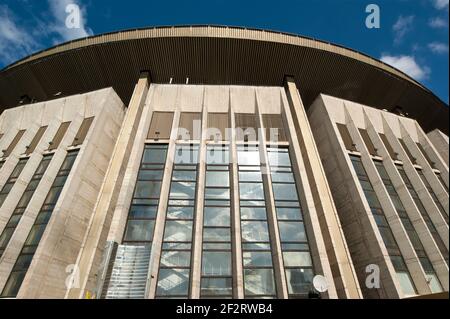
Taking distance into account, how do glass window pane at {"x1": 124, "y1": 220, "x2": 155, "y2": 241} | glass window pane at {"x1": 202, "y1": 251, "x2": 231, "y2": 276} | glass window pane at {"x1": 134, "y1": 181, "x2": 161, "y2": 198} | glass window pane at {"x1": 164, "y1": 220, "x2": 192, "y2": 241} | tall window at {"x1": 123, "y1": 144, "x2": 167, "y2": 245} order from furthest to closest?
glass window pane at {"x1": 134, "y1": 181, "x2": 161, "y2": 198} → glass window pane at {"x1": 164, "y1": 220, "x2": 192, "y2": 241} → tall window at {"x1": 123, "y1": 144, "x2": 167, "y2": 245} → glass window pane at {"x1": 124, "y1": 220, "x2": 155, "y2": 241} → glass window pane at {"x1": 202, "y1": 251, "x2": 231, "y2": 276}

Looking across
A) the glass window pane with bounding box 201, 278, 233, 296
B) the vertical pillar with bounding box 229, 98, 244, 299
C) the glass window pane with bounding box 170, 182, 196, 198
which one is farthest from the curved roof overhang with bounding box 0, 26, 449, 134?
the glass window pane with bounding box 201, 278, 233, 296

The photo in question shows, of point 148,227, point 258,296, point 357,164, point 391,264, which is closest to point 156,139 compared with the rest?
point 148,227

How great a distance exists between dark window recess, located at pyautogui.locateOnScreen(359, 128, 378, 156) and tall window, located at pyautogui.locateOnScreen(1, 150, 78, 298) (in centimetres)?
2114

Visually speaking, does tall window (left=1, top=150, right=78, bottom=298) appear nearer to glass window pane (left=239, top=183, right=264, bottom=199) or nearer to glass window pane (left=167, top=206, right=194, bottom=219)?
glass window pane (left=167, top=206, right=194, bottom=219)

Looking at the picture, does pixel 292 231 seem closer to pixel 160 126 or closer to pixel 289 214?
pixel 289 214

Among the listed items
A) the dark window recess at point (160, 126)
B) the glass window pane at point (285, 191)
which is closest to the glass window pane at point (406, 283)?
the glass window pane at point (285, 191)

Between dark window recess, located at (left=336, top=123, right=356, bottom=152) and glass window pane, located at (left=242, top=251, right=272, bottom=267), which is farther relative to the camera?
dark window recess, located at (left=336, top=123, right=356, bottom=152)

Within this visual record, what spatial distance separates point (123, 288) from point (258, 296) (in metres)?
6.45

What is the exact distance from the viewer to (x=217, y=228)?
1616 centimetres

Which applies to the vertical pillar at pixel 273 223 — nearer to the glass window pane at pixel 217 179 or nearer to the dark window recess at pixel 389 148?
the glass window pane at pixel 217 179

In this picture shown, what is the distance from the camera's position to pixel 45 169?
18828mm

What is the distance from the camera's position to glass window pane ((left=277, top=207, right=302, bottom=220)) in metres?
16.7

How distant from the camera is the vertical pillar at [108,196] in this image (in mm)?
13605

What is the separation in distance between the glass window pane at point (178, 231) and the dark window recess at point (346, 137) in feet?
42.4
